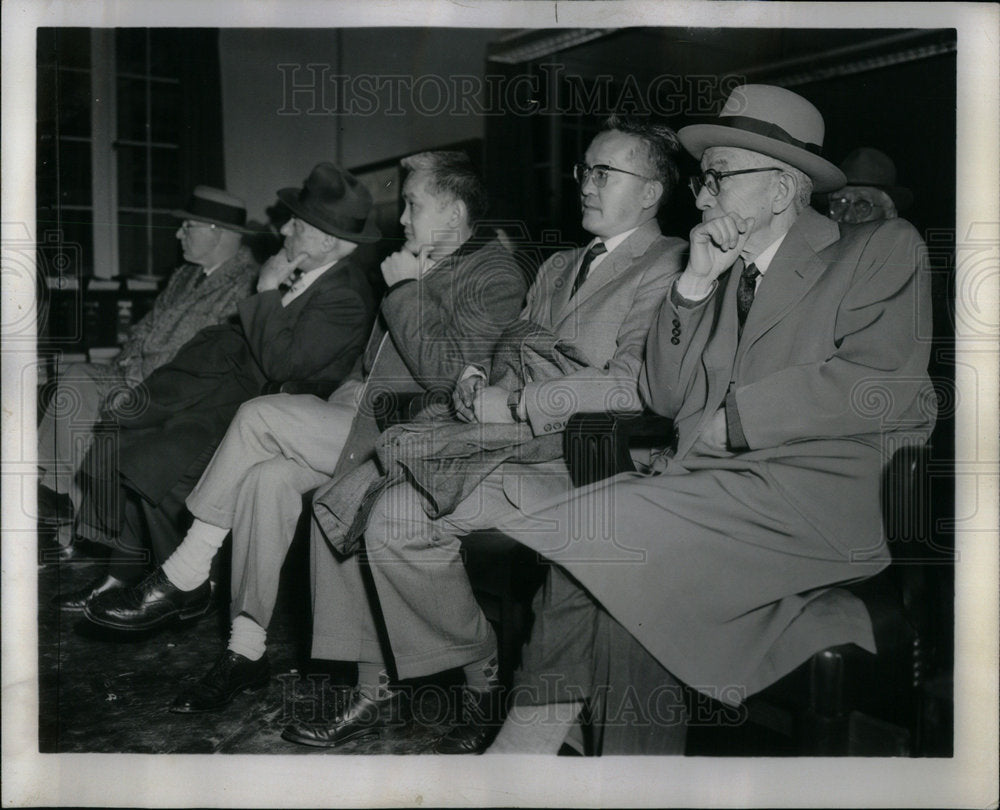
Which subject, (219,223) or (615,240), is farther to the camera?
(219,223)

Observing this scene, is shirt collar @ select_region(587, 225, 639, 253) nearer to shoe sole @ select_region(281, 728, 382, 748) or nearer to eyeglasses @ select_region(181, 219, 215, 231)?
shoe sole @ select_region(281, 728, 382, 748)

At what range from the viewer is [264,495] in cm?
309

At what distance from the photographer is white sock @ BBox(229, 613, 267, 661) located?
2982 mm

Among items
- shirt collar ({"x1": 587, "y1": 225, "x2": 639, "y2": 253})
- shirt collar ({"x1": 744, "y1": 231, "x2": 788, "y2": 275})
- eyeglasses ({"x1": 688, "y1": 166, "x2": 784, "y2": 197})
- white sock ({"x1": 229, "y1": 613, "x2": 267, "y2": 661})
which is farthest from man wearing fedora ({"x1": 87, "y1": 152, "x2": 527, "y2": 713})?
shirt collar ({"x1": 744, "y1": 231, "x2": 788, "y2": 275})

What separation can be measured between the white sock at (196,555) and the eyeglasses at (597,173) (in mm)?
1656

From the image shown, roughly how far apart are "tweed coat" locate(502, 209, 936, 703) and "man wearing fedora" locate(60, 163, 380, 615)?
1.30 metres

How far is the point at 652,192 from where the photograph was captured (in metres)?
2.89

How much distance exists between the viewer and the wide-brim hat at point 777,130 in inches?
103

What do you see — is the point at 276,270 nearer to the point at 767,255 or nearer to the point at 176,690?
the point at 176,690

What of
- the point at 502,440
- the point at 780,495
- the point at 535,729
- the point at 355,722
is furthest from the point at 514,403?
the point at 355,722

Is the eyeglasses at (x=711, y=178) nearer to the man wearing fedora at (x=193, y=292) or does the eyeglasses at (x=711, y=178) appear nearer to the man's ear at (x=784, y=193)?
the man's ear at (x=784, y=193)

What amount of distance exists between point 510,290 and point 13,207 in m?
1.56

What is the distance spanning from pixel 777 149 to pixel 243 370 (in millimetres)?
2026

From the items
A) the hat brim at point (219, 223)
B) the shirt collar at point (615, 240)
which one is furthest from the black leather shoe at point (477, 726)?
the hat brim at point (219, 223)
